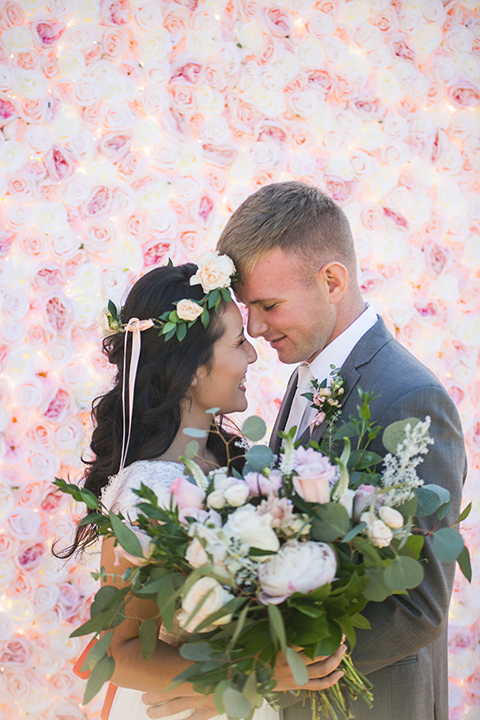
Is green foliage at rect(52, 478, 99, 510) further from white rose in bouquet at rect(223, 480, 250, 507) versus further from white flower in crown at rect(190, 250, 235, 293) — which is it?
white flower in crown at rect(190, 250, 235, 293)

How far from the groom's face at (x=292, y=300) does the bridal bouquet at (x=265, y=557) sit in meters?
0.69

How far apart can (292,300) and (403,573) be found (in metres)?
0.96

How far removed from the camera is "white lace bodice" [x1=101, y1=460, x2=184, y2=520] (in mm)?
1506

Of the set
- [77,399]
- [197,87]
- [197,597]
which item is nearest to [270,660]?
[197,597]

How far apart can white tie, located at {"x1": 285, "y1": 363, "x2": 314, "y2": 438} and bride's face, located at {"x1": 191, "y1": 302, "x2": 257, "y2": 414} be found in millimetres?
240

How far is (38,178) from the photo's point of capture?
3.03 metres

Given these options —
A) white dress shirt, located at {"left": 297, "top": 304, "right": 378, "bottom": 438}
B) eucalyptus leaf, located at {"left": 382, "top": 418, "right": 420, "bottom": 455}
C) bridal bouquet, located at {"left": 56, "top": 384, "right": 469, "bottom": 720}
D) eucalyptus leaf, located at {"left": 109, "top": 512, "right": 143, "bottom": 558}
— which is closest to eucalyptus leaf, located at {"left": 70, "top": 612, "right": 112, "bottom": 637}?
bridal bouquet, located at {"left": 56, "top": 384, "right": 469, "bottom": 720}

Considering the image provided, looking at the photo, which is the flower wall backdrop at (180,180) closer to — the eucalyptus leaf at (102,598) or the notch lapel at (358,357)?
the notch lapel at (358,357)

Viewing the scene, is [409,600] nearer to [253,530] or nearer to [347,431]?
[347,431]

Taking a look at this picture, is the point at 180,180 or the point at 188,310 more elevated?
the point at 188,310

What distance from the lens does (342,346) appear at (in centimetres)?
183

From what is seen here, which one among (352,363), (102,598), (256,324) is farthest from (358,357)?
(102,598)

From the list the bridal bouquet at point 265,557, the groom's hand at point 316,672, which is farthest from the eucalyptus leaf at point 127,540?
the groom's hand at point 316,672

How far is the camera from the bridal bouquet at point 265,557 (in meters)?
1.00
